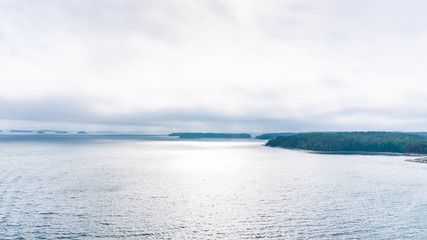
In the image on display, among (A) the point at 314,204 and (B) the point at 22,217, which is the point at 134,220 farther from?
(A) the point at 314,204

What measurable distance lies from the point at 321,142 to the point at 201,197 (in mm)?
153001

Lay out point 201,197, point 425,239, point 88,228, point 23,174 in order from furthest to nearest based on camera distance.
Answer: point 23,174, point 201,197, point 88,228, point 425,239

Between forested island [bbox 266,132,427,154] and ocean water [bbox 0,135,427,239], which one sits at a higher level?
forested island [bbox 266,132,427,154]

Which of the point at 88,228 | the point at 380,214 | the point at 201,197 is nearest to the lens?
the point at 88,228

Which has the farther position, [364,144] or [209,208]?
[364,144]

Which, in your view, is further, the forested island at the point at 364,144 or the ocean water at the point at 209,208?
the forested island at the point at 364,144

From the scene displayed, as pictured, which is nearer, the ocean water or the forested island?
A: the ocean water

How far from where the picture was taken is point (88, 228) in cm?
3234

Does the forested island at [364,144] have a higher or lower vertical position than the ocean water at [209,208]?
higher

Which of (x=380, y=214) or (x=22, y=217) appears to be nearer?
(x=22, y=217)

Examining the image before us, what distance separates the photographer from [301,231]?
32.4m

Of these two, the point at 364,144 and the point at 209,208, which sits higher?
the point at 364,144

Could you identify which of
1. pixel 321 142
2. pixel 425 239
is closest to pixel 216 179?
pixel 425 239

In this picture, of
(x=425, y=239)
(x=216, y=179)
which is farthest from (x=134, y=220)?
(x=216, y=179)
